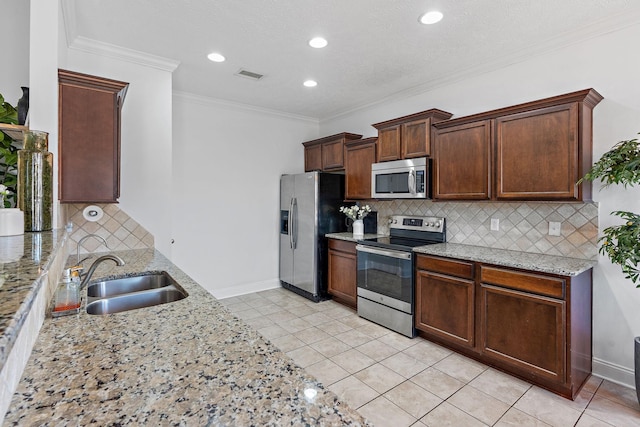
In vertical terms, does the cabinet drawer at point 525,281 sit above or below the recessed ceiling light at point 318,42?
below

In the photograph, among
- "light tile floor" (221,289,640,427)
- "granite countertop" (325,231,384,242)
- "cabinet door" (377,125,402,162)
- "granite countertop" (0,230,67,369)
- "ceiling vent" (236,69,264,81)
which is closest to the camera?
"granite countertop" (0,230,67,369)

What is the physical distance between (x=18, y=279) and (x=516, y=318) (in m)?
2.81

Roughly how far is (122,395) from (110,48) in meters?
3.11

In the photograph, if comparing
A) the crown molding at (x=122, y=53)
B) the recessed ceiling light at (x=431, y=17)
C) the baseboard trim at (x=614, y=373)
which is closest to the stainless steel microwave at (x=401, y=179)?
the recessed ceiling light at (x=431, y=17)

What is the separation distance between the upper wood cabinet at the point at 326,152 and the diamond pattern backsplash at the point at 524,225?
1.29 metres

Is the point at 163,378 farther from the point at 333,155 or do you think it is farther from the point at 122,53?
the point at 333,155

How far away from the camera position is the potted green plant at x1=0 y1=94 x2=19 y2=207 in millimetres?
1927

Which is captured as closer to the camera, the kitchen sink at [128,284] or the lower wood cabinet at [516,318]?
the kitchen sink at [128,284]

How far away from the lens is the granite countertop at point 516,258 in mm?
2262

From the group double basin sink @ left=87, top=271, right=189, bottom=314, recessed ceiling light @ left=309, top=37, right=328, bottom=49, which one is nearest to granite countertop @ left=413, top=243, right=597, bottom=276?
recessed ceiling light @ left=309, top=37, right=328, bottom=49

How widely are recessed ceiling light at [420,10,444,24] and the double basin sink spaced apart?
7.93 ft

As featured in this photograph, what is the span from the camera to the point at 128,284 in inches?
76.0

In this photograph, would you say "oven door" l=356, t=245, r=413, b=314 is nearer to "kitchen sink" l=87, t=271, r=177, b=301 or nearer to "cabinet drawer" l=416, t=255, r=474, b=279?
"cabinet drawer" l=416, t=255, r=474, b=279

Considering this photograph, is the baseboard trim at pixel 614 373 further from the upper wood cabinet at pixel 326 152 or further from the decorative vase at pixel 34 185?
the decorative vase at pixel 34 185
